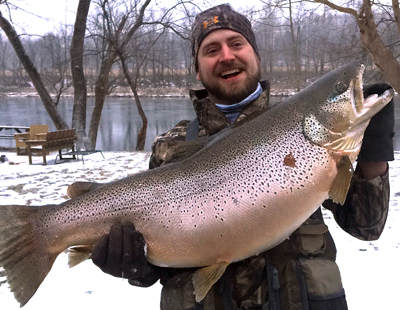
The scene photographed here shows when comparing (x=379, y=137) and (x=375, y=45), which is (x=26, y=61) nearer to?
(x=375, y=45)

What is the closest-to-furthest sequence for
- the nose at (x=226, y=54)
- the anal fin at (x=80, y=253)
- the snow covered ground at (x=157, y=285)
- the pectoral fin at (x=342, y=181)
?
the pectoral fin at (x=342, y=181) → the anal fin at (x=80, y=253) → the nose at (x=226, y=54) → the snow covered ground at (x=157, y=285)

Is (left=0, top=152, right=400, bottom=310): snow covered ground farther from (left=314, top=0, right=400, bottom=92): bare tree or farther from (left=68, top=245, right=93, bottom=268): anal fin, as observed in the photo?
(left=314, top=0, right=400, bottom=92): bare tree

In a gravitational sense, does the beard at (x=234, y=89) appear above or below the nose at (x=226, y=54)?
below

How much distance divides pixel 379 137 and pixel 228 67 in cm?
93

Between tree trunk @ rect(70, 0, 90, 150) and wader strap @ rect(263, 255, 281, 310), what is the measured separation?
13705mm

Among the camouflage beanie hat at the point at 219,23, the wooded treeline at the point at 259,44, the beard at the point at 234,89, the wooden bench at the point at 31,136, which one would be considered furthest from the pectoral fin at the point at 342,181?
the wooden bench at the point at 31,136

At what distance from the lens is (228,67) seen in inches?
86.6

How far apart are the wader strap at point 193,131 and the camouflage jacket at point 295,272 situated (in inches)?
11.4

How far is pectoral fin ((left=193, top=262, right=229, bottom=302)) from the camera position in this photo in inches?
68.1

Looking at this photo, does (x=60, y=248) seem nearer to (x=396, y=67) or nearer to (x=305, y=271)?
(x=305, y=271)

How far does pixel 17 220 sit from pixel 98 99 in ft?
45.9

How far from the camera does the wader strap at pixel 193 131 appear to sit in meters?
2.26

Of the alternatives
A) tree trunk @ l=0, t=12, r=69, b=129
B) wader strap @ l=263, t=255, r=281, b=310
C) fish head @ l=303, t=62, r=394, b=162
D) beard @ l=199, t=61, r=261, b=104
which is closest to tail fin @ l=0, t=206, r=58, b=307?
wader strap @ l=263, t=255, r=281, b=310

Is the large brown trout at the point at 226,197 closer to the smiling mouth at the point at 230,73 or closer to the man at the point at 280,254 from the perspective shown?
the man at the point at 280,254
